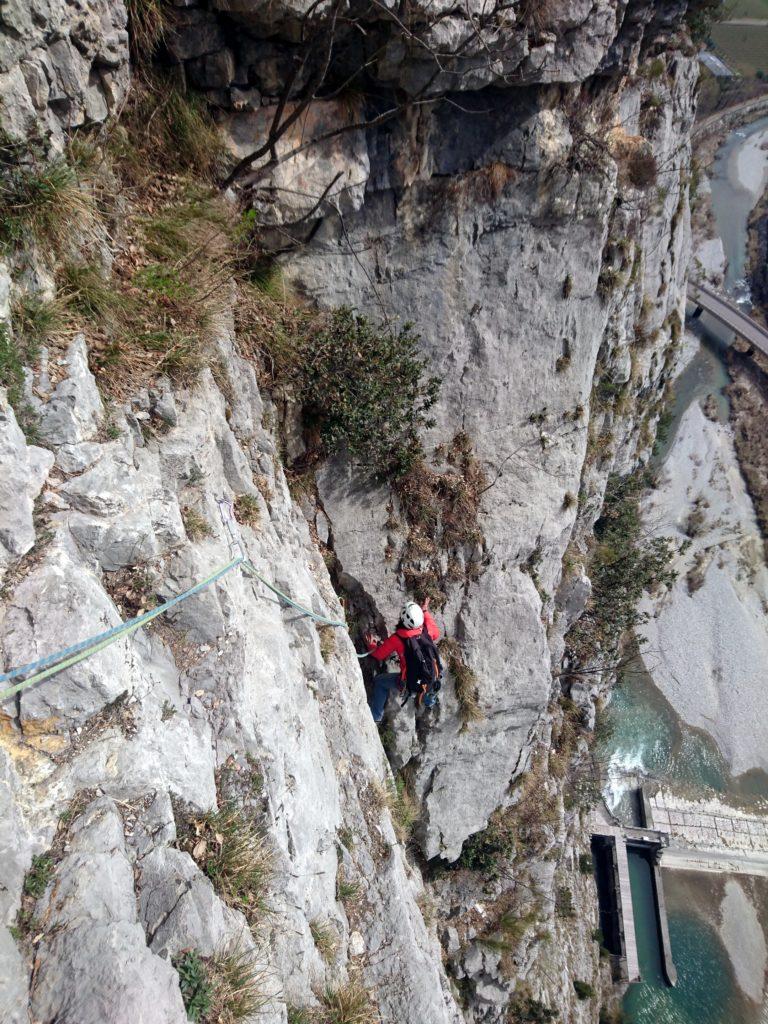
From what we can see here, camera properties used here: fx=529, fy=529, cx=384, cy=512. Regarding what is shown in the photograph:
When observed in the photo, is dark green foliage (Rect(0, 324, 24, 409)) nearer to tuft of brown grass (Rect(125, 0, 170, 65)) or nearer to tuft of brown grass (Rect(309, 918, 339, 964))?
tuft of brown grass (Rect(125, 0, 170, 65))

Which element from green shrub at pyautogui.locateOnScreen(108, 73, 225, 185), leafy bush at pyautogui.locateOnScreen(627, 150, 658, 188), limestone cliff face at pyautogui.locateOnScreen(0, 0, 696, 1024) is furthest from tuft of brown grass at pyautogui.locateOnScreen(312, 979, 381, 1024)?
leafy bush at pyautogui.locateOnScreen(627, 150, 658, 188)

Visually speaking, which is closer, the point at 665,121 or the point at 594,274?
the point at 594,274

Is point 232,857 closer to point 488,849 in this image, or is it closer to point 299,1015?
point 299,1015

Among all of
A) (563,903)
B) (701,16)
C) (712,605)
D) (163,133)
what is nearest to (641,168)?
(701,16)

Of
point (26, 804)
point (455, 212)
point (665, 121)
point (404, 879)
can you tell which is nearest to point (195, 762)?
point (26, 804)

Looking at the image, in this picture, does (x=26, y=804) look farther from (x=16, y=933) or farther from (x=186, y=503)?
(x=186, y=503)

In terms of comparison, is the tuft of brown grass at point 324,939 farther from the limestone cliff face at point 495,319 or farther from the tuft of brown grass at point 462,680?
the tuft of brown grass at point 462,680
